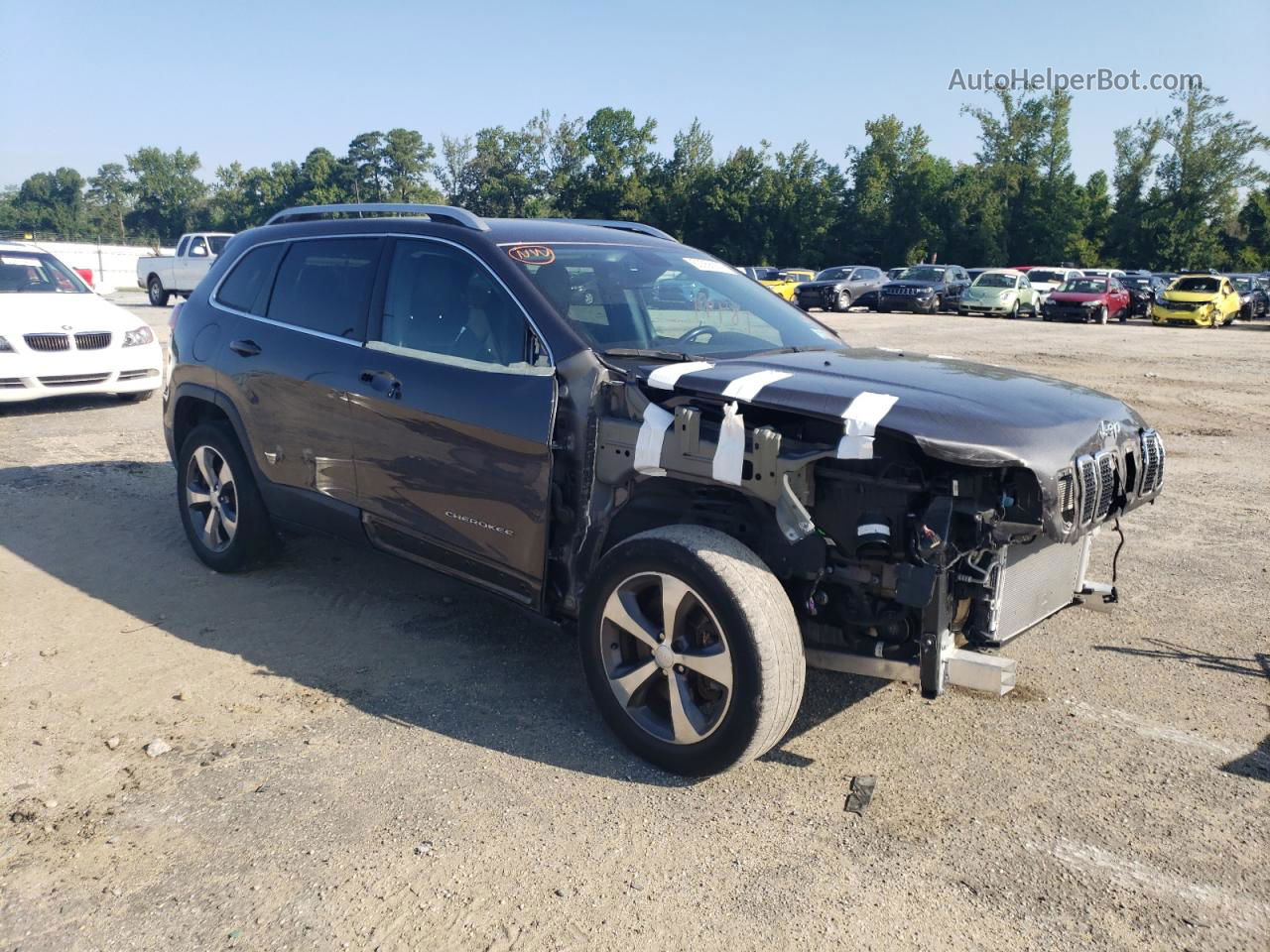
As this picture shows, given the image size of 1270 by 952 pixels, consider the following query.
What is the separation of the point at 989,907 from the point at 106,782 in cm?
284

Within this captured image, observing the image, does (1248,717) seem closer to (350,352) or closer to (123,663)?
(350,352)

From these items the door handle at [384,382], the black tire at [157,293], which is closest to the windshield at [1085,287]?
the black tire at [157,293]

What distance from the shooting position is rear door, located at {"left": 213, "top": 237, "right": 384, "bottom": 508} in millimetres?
4621

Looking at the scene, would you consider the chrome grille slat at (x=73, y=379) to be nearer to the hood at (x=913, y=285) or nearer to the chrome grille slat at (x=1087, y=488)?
the chrome grille slat at (x=1087, y=488)

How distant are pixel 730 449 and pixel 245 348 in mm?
2996

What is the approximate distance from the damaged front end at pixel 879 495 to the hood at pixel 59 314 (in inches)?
349

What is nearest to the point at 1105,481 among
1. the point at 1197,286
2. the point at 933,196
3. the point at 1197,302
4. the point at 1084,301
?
the point at 1084,301

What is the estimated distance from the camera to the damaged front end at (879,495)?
3127mm

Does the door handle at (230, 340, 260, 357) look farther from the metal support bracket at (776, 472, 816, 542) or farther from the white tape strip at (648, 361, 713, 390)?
the metal support bracket at (776, 472, 816, 542)

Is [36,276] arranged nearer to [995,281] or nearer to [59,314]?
[59,314]

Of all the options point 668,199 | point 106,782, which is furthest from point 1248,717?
point 668,199

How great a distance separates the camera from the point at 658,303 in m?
4.32

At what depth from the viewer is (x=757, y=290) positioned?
506 cm

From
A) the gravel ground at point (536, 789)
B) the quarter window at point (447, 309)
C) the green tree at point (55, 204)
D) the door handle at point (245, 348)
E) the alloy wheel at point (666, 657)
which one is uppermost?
the green tree at point (55, 204)
